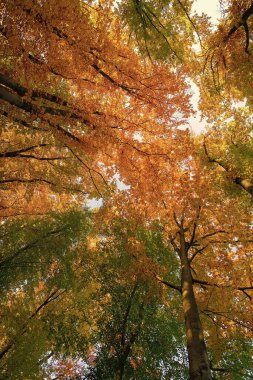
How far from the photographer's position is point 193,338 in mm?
4707

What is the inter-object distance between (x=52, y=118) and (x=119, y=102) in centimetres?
Answer: 287

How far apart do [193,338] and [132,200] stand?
3.97 m

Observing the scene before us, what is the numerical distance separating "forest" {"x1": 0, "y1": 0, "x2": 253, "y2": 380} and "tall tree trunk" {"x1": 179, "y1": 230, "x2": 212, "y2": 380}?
0.02 meters

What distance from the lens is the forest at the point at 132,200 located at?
473 centimetres

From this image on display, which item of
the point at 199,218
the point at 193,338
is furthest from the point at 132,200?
the point at 193,338

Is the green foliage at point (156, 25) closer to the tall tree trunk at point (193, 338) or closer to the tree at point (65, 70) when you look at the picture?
the tree at point (65, 70)

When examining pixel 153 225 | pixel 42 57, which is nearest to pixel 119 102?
pixel 42 57

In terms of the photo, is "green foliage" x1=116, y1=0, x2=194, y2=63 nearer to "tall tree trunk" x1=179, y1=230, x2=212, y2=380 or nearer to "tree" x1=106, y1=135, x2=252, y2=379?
"tree" x1=106, y1=135, x2=252, y2=379

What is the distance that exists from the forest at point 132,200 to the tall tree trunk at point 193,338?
24 millimetres

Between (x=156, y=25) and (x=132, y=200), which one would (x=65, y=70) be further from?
(x=132, y=200)

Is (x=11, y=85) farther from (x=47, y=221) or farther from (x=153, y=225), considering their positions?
(x=153, y=225)

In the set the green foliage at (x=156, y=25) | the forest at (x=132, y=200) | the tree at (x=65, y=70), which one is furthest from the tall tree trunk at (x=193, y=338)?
the green foliage at (x=156, y=25)

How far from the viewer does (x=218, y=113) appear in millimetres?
9383

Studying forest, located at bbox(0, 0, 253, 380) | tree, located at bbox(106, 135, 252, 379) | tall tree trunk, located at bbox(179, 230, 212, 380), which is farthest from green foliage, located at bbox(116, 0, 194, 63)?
tall tree trunk, located at bbox(179, 230, 212, 380)
